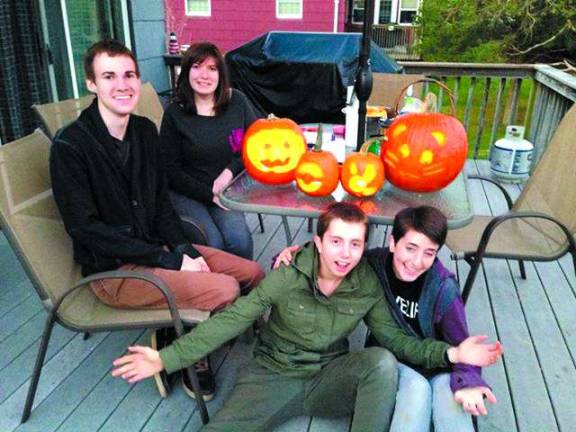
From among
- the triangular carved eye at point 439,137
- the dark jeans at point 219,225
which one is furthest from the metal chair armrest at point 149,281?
the triangular carved eye at point 439,137

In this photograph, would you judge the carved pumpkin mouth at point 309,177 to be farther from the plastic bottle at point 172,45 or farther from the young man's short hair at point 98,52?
the plastic bottle at point 172,45

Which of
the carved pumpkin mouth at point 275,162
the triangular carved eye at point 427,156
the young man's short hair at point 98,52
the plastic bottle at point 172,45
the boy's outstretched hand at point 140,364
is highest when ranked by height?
the young man's short hair at point 98,52

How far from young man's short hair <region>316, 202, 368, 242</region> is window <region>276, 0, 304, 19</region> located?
35.8 feet

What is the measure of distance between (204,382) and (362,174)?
0.96 metres

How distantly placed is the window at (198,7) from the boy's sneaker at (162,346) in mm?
11401

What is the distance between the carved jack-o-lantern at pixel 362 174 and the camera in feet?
5.30

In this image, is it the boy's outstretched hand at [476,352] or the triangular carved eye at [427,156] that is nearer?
the boy's outstretched hand at [476,352]

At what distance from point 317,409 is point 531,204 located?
5.39ft

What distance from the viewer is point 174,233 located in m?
2.01

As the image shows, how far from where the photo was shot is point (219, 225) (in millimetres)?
2348

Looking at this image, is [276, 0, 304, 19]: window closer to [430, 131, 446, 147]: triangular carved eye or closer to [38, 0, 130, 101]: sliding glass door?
[38, 0, 130, 101]: sliding glass door

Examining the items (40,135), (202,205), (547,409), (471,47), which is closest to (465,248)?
(547,409)

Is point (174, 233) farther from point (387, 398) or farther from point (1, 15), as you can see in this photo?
point (1, 15)

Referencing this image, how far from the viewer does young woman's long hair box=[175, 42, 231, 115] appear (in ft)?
7.29
